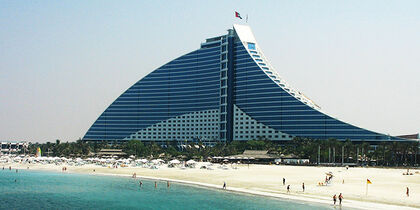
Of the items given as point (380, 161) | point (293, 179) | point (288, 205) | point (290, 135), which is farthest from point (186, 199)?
point (290, 135)

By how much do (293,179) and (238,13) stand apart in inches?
4577

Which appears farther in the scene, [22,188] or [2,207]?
[22,188]

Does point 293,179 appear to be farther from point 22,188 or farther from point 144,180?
point 22,188

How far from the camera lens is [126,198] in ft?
230

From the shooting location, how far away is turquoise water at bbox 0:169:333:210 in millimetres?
61141

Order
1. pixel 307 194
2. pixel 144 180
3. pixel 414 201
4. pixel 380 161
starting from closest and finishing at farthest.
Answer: pixel 414 201 → pixel 307 194 → pixel 144 180 → pixel 380 161

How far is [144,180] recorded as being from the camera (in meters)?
100

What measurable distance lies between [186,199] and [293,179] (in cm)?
2808

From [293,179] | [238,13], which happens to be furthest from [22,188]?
[238,13]

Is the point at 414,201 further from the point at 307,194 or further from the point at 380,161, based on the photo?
the point at 380,161

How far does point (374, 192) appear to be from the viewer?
66.1 m

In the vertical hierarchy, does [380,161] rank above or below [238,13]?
below

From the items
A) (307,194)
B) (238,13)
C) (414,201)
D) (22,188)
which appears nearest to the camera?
(414,201)

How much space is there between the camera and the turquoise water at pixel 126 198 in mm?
61141
